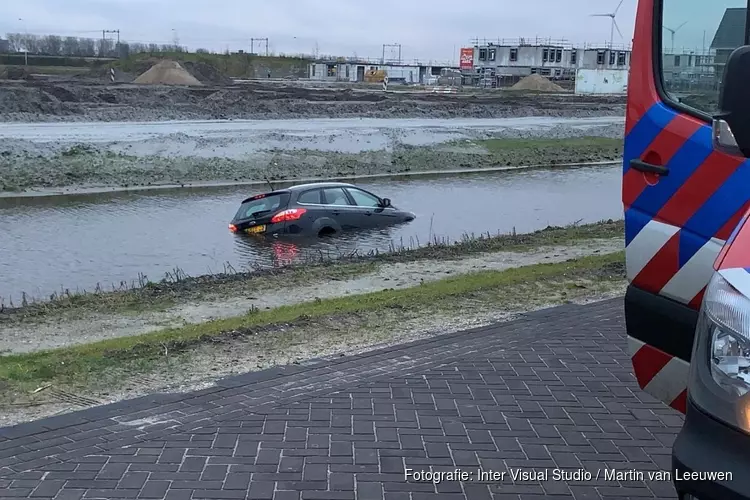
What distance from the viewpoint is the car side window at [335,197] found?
1911 cm

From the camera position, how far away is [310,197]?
18.8m

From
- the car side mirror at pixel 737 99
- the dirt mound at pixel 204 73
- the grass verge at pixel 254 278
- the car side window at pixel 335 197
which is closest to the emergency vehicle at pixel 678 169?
the car side mirror at pixel 737 99

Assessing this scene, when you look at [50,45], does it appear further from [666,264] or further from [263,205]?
[666,264]

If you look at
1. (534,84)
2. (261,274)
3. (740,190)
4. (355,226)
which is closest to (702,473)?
(740,190)

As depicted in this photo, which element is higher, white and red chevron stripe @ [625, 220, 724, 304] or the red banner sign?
the red banner sign

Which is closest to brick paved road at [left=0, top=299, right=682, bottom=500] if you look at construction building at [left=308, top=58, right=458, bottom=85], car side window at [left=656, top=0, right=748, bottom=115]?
car side window at [left=656, top=0, right=748, bottom=115]

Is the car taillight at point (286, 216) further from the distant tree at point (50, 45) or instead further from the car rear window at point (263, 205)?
the distant tree at point (50, 45)

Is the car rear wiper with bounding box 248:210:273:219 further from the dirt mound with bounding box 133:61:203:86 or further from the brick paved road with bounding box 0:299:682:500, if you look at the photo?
the dirt mound with bounding box 133:61:203:86

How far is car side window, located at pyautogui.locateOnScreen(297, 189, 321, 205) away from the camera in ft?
61.0

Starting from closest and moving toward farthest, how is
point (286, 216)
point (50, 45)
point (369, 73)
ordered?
point (286, 216)
point (369, 73)
point (50, 45)

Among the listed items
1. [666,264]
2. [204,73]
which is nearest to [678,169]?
[666,264]

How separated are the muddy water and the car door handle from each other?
417 inches

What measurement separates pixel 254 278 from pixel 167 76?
74353mm

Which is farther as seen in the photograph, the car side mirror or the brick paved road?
the brick paved road
